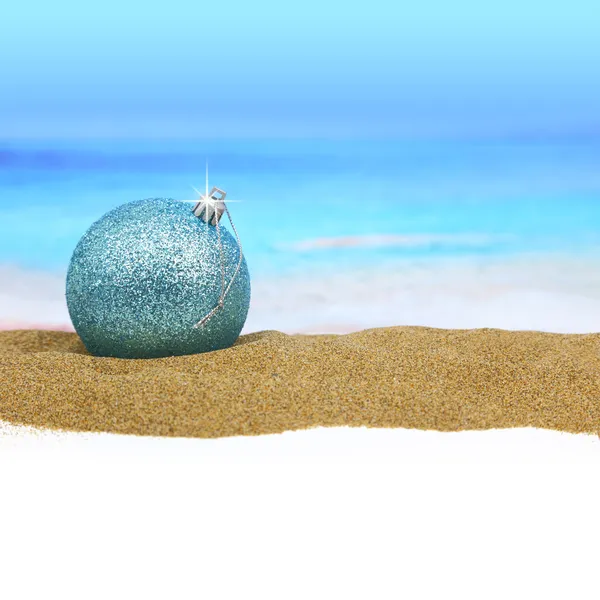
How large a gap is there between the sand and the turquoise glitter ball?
0.82ft

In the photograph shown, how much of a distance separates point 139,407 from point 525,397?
328cm

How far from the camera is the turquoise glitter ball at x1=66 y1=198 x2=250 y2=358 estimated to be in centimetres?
788

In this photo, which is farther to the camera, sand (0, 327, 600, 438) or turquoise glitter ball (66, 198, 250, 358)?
turquoise glitter ball (66, 198, 250, 358)

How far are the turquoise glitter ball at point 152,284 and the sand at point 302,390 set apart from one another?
0.25 metres

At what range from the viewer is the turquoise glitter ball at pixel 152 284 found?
25.8ft

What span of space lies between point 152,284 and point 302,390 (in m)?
1.74

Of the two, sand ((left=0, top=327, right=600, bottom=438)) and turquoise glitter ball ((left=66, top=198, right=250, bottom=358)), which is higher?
turquoise glitter ball ((left=66, top=198, right=250, bottom=358))

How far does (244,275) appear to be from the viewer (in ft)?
27.9

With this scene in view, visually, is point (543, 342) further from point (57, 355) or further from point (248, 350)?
point (57, 355)

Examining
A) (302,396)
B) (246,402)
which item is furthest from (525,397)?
(246,402)

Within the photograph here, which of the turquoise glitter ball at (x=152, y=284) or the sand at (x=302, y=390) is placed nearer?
the sand at (x=302, y=390)

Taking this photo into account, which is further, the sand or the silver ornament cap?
the silver ornament cap

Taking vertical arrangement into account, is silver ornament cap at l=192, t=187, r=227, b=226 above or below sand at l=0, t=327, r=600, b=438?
above

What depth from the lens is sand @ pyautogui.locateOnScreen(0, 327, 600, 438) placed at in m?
6.79
